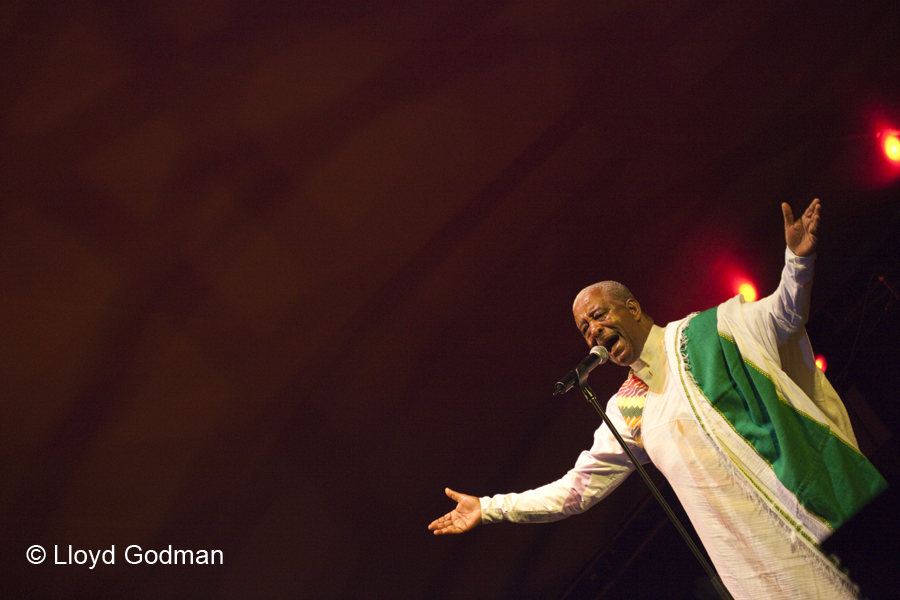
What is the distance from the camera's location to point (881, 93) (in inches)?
132

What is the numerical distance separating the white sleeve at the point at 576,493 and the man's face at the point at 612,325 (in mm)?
235

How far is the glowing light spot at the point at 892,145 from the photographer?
3441 millimetres

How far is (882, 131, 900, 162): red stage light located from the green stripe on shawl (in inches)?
93.0

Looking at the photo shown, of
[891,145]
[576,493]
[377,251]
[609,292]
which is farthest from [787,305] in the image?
[891,145]

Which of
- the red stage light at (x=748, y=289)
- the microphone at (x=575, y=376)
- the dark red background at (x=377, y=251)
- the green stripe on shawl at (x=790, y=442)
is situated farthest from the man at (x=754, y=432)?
the red stage light at (x=748, y=289)

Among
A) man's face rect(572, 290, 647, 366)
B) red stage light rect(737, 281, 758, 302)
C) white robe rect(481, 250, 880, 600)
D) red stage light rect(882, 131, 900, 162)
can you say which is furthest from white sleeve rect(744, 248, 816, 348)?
red stage light rect(882, 131, 900, 162)

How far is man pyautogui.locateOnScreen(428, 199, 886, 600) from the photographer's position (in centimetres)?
169

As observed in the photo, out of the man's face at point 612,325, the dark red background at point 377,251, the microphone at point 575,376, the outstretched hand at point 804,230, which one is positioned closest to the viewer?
the outstretched hand at point 804,230

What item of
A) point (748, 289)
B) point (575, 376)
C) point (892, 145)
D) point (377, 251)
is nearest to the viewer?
point (575, 376)

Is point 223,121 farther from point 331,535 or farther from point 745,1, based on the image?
point 745,1

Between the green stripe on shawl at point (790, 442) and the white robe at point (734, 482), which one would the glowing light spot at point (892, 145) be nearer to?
the white robe at point (734, 482)

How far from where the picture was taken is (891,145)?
3449 mm

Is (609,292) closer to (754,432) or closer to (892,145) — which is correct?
(754,432)

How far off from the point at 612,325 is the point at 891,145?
2.36 metres
